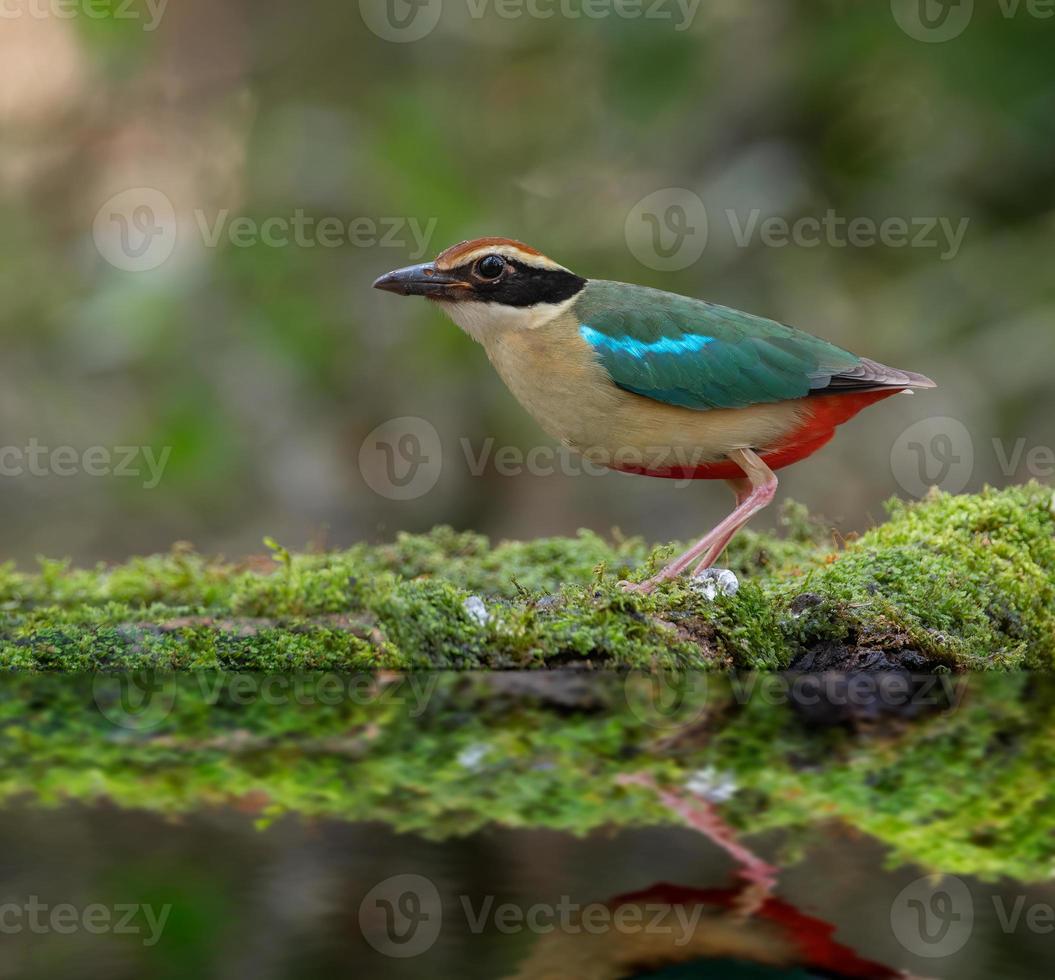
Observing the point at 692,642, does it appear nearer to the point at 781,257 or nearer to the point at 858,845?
the point at 858,845

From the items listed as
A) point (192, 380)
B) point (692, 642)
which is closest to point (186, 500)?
point (192, 380)

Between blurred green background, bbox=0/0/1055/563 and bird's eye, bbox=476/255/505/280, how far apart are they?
4055 mm

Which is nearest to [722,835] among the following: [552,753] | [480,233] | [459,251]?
[552,753]

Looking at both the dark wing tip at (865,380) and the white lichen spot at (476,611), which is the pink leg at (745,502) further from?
the white lichen spot at (476,611)

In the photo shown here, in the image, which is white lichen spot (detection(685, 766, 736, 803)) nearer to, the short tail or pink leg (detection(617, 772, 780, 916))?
pink leg (detection(617, 772, 780, 916))

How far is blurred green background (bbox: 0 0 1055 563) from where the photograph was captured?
9.69 m

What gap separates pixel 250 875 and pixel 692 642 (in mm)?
1945

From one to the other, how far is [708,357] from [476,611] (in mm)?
1785

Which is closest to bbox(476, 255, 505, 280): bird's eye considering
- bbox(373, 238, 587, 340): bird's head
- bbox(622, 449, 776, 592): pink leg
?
bbox(373, 238, 587, 340): bird's head

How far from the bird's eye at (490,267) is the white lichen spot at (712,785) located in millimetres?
3194

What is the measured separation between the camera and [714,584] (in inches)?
185

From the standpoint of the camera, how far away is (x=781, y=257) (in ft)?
33.6

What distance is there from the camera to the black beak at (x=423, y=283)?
222 inches

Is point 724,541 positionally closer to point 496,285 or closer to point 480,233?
point 496,285
